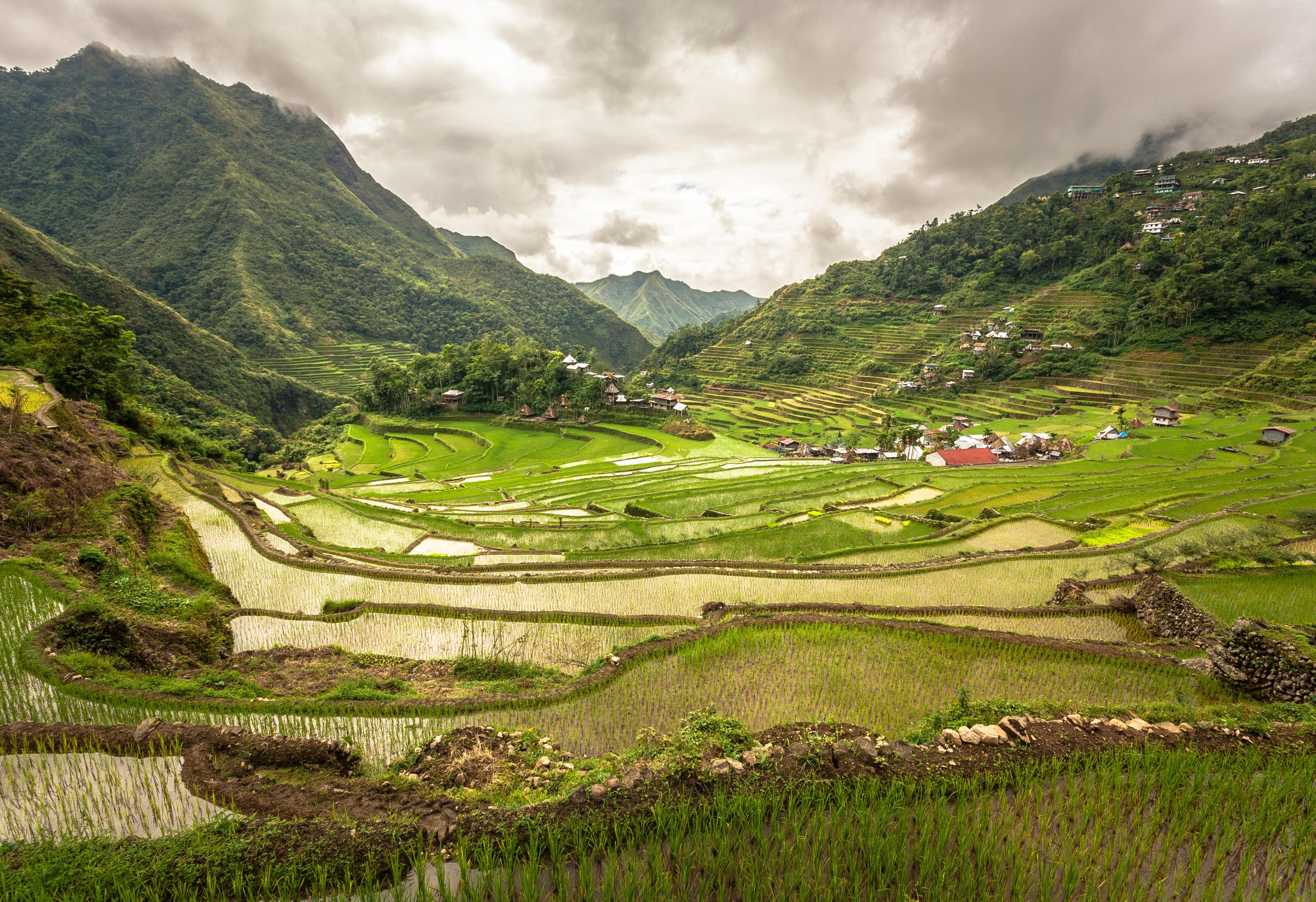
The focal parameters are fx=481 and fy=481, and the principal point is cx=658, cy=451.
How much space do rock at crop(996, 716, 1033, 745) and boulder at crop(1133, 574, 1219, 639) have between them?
6843mm

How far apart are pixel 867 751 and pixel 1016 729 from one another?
2.03 meters

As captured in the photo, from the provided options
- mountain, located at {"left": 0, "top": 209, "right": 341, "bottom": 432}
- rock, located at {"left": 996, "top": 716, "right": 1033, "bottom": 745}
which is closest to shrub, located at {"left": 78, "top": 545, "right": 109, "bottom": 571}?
rock, located at {"left": 996, "top": 716, "right": 1033, "bottom": 745}

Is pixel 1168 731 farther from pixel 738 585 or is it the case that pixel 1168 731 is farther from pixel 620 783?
pixel 738 585

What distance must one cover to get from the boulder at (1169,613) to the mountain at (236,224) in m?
102

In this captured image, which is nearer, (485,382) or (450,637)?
(450,637)

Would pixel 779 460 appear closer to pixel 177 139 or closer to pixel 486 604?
pixel 486 604

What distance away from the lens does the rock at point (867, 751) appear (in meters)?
5.12

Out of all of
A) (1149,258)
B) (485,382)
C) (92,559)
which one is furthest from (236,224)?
(1149,258)

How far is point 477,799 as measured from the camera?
190 inches

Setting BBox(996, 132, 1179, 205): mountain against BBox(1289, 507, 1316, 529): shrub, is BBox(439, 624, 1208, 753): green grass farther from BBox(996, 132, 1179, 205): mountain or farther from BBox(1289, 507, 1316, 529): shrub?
BBox(996, 132, 1179, 205): mountain

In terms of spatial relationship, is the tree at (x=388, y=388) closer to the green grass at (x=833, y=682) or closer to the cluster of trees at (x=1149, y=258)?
the green grass at (x=833, y=682)

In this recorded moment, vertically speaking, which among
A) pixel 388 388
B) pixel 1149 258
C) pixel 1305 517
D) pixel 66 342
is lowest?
pixel 1305 517

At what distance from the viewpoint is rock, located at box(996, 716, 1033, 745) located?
551cm

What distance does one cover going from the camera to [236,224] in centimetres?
10106
